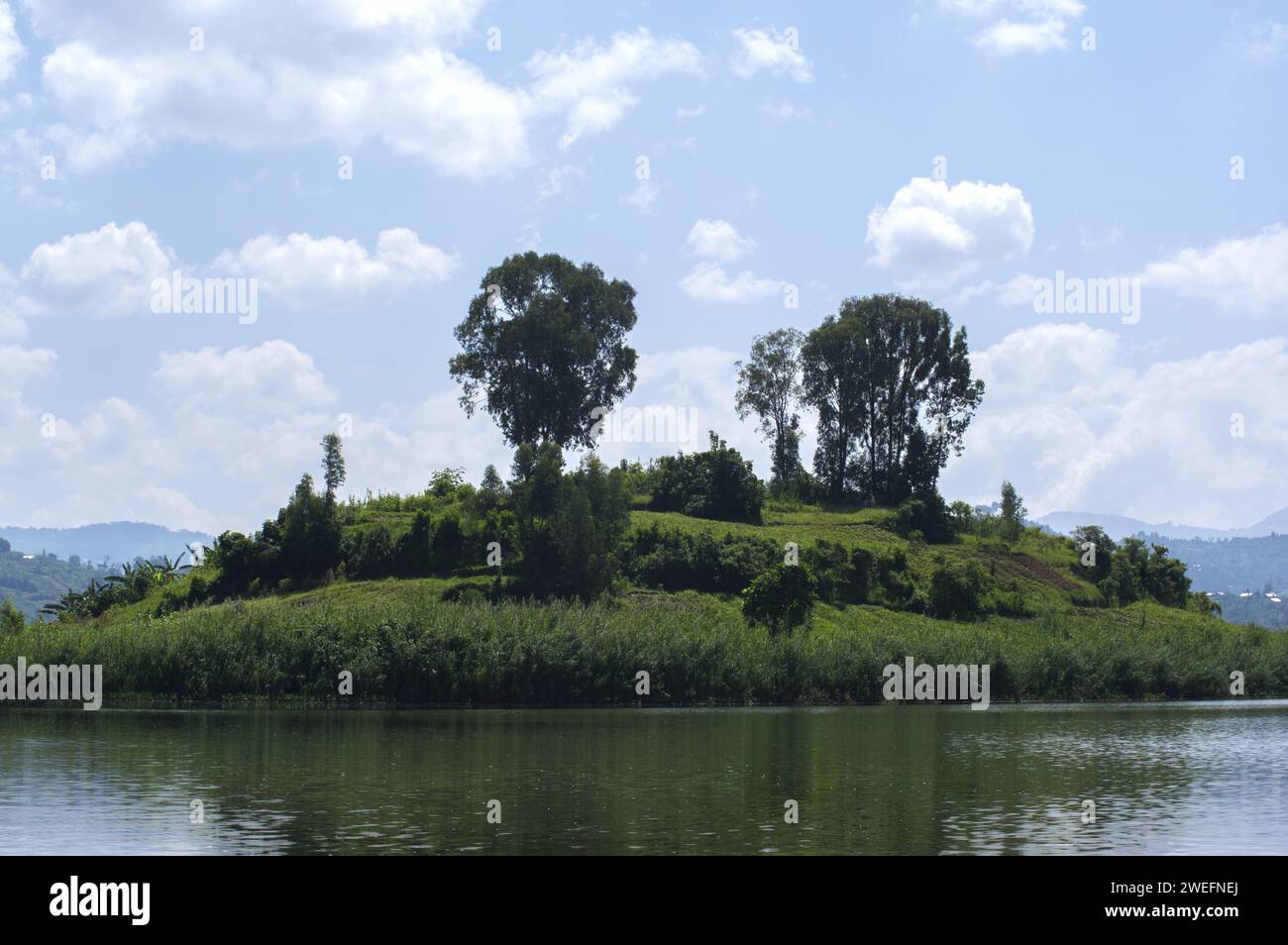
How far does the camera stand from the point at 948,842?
29922 millimetres

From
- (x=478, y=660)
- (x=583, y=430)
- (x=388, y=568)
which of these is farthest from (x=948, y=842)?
(x=583, y=430)

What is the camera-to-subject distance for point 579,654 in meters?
72.4

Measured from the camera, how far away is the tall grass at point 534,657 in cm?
6975

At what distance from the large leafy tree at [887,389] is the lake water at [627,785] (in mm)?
69363

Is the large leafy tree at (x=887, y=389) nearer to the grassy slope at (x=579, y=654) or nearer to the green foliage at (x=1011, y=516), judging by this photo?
the green foliage at (x=1011, y=516)

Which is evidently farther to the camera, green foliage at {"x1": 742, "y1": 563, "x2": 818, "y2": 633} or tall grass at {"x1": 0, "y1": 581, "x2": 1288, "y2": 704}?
green foliage at {"x1": 742, "y1": 563, "x2": 818, "y2": 633}

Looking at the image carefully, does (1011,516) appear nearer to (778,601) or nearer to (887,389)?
(887,389)

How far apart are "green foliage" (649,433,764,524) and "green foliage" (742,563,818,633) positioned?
34241 mm

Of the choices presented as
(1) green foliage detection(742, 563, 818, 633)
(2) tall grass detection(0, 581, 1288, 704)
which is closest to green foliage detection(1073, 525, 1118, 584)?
(2) tall grass detection(0, 581, 1288, 704)

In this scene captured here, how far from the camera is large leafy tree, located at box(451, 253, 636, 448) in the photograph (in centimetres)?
11850

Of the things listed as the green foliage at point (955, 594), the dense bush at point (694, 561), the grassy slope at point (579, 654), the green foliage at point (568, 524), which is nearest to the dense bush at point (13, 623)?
the grassy slope at point (579, 654)

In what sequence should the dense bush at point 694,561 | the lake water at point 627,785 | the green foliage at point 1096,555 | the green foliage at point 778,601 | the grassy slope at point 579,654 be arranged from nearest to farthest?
the lake water at point 627,785
the grassy slope at point 579,654
the green foliage at point 778,601
the dense bush at point 694,561
the green foliage at point 1096,555

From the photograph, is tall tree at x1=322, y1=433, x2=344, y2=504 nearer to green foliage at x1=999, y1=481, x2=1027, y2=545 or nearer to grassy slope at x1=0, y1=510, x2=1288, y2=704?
grassy slope at x1=0, y1=510, x2=1288, y2=704
